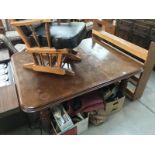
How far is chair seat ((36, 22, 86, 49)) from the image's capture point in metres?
1.20

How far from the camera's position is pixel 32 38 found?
133cm

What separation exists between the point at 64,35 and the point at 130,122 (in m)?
1.09

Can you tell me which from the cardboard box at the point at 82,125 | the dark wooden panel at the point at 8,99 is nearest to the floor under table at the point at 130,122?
the cardboard box at the point at 82,125

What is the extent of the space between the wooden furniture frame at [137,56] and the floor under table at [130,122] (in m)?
0.13

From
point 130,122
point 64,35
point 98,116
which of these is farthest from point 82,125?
point 64,35

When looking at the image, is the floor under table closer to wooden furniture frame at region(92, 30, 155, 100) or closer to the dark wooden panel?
wooden furniture frame at region(92, 30, 155, 100)

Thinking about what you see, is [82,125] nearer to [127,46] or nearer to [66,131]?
[66,131]

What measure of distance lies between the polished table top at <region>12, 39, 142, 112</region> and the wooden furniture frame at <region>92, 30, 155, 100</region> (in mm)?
87

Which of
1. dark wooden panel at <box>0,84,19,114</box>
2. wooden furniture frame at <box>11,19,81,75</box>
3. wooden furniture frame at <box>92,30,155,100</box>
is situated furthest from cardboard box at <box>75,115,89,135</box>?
wooden furniture frame at <box>92,30,155,100</box>

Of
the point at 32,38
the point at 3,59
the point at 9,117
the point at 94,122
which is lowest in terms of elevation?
the point at 94,122

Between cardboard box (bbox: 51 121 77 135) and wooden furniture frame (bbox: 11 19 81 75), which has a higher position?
wooden furniture frame (bbox: 11 19 81 75)
